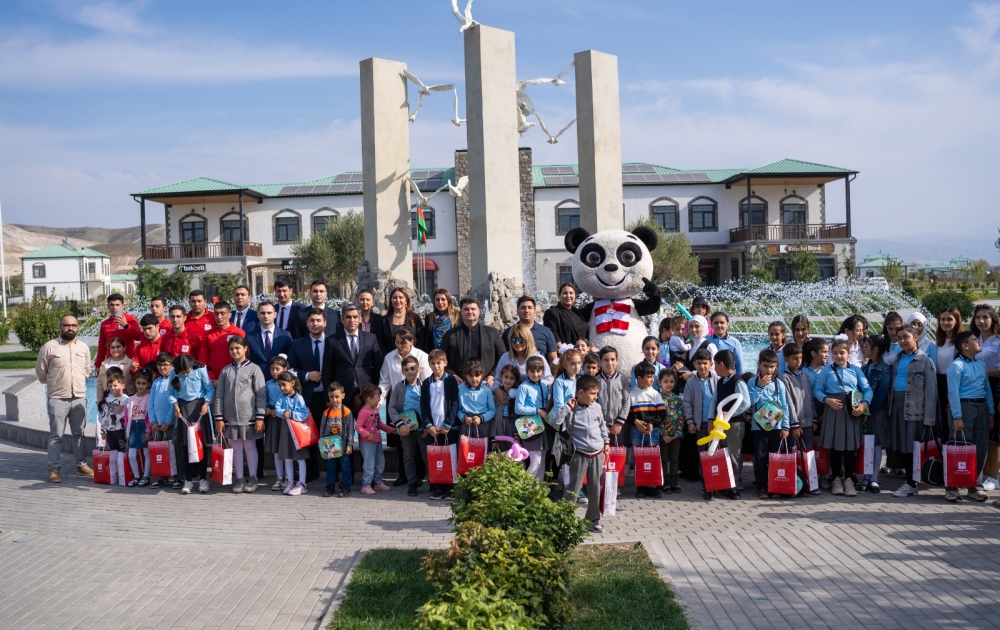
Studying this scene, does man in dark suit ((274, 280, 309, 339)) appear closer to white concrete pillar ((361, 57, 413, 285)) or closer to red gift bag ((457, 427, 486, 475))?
red gift bag ((457, 427, 486, 475))

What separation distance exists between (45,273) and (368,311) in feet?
220

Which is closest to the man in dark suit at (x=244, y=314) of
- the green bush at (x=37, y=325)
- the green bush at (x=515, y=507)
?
the green bush at (x=515, y=507)

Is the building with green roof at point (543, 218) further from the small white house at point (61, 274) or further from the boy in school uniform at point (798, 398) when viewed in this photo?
the boy in school uniform at point (798, 398)

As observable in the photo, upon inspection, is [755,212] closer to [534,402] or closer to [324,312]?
[324,312]

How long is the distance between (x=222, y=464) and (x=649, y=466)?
3903mm

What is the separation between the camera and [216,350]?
803cm

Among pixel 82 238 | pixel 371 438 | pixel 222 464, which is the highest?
pixel 82 238

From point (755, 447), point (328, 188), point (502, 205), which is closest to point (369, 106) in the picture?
point (502, 205)

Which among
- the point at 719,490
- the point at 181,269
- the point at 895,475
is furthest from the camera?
the point at 181,269

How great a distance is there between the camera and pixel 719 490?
24.0 feet

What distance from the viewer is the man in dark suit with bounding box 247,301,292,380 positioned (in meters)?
7.95

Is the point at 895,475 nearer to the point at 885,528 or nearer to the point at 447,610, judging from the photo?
the point at 885,528

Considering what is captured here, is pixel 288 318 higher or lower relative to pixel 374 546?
higher

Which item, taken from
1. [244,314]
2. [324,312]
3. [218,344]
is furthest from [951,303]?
[218,344]
